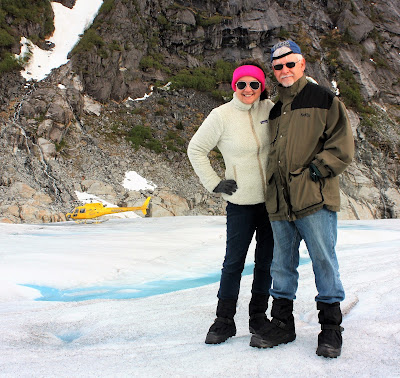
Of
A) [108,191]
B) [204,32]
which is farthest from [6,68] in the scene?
[204,32]

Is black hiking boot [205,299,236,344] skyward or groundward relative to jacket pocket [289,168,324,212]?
groundward

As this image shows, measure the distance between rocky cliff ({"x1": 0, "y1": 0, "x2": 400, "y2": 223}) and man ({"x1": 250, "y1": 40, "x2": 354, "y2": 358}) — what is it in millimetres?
14737

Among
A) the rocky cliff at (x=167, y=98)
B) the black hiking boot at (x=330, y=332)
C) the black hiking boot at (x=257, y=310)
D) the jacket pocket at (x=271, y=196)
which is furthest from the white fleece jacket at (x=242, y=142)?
the rocky cliff at (x=167, y=98)

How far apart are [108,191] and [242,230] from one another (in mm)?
17100

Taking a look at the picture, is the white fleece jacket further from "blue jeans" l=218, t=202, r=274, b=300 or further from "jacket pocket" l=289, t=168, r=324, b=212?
"jacket pocket" l=289, t=168, r=324, b=212

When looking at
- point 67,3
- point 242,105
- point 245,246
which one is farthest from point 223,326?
point 67,3

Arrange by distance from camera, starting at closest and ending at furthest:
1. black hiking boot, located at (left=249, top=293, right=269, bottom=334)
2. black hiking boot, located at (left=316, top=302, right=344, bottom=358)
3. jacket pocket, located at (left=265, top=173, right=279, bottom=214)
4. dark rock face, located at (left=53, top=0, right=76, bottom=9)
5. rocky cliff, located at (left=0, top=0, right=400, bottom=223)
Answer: black hiking boot, located at (left=316, top=302, right=344, bottom=358)
jacket pocket, located at (left=265, top=173, right=279, bottom=214)
black hiking boot, located at (left=249, top=293, right=269, bottom=334)
rocky cliff, located at (left=0, top=0, right=400, bottom=223)
dark rock face, located at (left=53, top=0, right=76, bottom=9)

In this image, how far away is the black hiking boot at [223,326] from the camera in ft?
6.86

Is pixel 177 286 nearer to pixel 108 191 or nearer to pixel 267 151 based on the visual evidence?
pixel 267 151

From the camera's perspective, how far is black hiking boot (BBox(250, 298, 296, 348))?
1910mm

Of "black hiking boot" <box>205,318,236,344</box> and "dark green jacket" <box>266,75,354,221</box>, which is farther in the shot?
"black hiking boot" <box>205,318,236,344</box>

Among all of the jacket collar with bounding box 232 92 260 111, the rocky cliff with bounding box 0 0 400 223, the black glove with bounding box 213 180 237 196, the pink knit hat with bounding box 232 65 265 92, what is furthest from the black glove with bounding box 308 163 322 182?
the rocky cliff with bounding box 0 0 400 223

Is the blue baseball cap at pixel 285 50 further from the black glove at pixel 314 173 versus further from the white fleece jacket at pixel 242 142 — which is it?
the black glove at pixel 314 173

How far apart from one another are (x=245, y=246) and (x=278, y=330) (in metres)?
0.53
